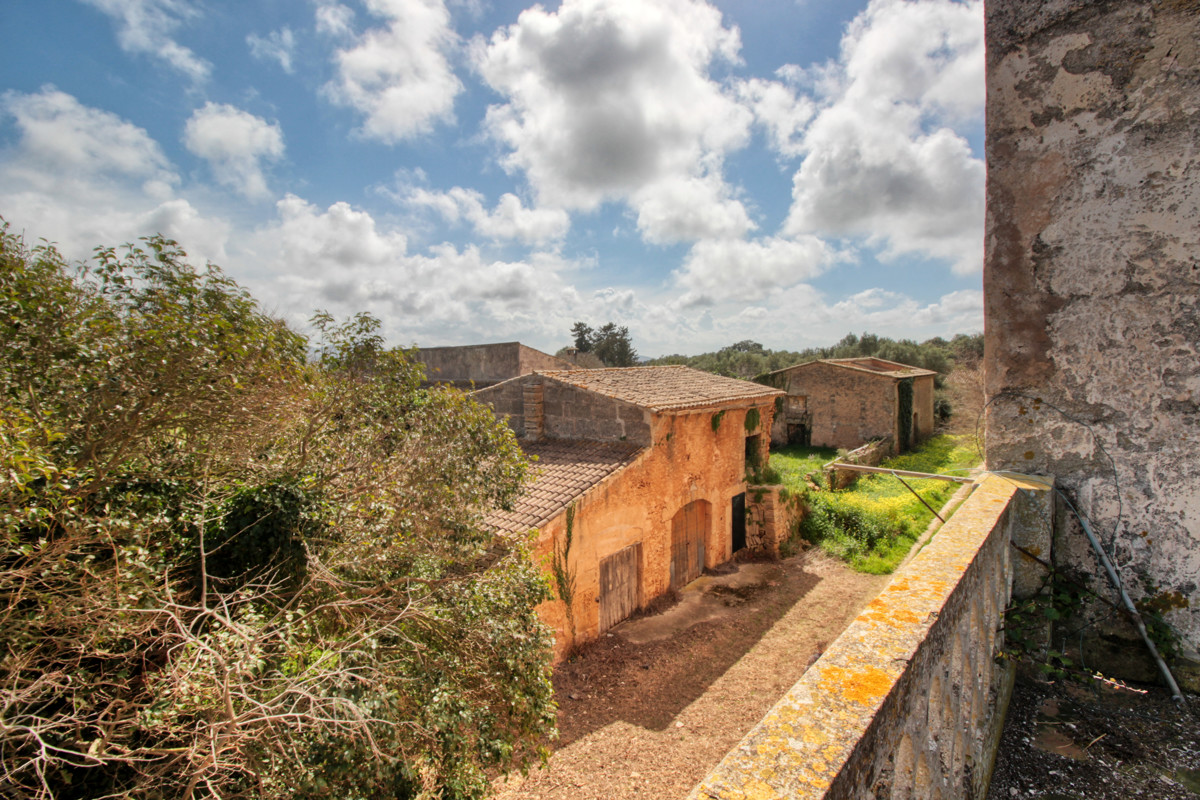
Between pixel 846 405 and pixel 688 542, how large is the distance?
16553 millimetres

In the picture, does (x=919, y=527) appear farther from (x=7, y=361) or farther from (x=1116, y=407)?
(x=7, y=361)

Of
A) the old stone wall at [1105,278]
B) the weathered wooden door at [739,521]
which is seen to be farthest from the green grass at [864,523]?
the old stone wall at [1105,278]

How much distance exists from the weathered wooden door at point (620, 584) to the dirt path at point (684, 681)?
281 mm

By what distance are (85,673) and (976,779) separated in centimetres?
556

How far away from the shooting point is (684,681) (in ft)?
29.1

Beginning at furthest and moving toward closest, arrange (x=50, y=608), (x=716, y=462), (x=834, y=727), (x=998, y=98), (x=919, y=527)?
(x=919, y=527), (x=716, y=462), (x=50, y=608), (x=998, y=98), (x=834, y=727)

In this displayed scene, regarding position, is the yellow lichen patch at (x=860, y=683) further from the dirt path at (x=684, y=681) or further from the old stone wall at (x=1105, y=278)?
the dirt path at (x=684, y=681)

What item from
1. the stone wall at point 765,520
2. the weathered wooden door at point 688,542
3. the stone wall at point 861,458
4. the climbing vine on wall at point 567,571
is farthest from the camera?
the stone wall at point 861,458

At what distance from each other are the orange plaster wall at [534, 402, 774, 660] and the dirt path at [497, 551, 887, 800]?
0.79 metres

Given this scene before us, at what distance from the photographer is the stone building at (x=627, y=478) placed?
9305 millimetres

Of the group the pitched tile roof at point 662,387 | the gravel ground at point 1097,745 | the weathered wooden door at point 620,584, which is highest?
the pitched tile roof at point 662,387

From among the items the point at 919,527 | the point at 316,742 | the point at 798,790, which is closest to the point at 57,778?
the point at 316,742

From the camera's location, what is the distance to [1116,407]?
308 cm

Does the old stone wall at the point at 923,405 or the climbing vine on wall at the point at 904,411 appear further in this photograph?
the old stone wall at the point at 923,405
